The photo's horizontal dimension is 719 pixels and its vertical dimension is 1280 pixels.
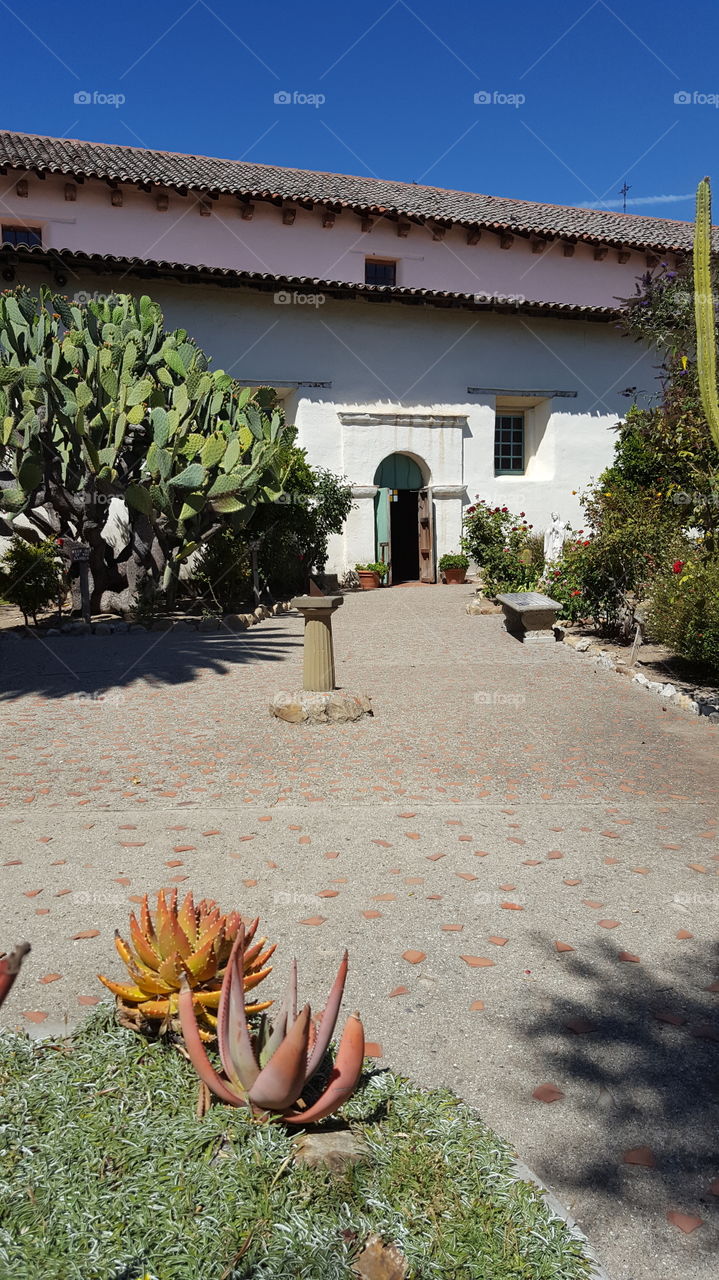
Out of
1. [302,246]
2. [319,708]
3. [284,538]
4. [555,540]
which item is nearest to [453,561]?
[284,538]

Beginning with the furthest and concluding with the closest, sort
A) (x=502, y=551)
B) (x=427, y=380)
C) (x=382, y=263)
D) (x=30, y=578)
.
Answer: (x=382, y=263) < (x=427, y=380) < (x=502, y=551) < (x=30, y=578)

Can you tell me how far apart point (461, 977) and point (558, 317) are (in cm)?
2019

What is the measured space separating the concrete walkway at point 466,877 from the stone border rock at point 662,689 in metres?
0.22

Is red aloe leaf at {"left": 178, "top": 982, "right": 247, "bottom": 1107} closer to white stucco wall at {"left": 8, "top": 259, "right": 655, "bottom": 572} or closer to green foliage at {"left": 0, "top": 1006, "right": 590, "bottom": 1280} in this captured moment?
green foliage at {"left": 0, "top": 1006, "right": 590, "bottom": 1280}

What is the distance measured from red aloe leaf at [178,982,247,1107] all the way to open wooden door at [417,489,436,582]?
18663 mm

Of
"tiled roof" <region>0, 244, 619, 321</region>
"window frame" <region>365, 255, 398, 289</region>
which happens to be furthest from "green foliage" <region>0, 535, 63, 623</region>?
"window frame" <region>365, 255, 398, 289</region>

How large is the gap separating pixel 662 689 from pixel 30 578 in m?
9.00

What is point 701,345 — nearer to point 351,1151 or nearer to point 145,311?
point 351,1151

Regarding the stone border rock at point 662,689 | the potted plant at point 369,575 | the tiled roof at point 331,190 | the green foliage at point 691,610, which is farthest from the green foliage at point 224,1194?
the tiled roof at point 331,190

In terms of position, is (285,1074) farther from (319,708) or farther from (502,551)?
(502,551)

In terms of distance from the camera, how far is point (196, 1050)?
2.08 meters

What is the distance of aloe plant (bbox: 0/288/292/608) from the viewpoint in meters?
12.0

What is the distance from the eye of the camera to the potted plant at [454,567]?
19844mm

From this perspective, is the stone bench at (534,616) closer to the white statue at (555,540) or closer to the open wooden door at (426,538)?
the white statue at (555,540)
